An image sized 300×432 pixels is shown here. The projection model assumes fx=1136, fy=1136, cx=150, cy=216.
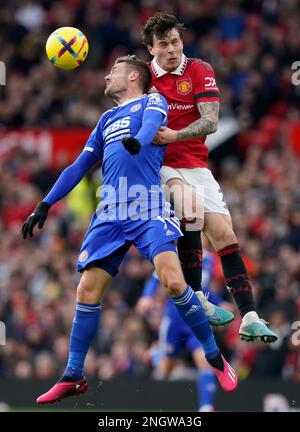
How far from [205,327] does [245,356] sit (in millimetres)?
4913

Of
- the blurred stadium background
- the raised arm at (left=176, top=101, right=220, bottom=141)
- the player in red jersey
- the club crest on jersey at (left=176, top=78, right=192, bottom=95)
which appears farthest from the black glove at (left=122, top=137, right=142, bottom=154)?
the blurred stadium background

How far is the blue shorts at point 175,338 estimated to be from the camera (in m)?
12.8

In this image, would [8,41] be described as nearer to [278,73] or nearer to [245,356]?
[278,73]

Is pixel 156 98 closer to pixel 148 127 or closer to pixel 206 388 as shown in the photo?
pixel 148 127

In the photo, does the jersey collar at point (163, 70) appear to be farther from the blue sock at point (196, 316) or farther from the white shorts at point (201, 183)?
the blue sock at point (196, 316)

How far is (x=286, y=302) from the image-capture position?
13.6 metres

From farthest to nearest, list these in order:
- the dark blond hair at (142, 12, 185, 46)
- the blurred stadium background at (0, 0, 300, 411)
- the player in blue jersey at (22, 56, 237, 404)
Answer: the blurred stadium background at (0, 0, 300, 411), the dark blond hair at (142, 12, 185, 46), the player in blue jersey at (22, 56, 237, 404)

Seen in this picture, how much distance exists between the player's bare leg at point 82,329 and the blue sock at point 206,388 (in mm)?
3536

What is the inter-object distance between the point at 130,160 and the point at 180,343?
4.44 m

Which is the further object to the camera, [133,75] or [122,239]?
[133,75]

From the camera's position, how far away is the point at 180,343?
42.5ft

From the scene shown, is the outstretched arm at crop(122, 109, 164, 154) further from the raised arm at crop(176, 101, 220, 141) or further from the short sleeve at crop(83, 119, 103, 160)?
the short sleeve at crop(83, 119, 103, 160)

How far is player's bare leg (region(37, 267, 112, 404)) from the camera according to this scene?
29.5 ft

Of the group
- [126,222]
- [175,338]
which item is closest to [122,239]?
[126,222]
